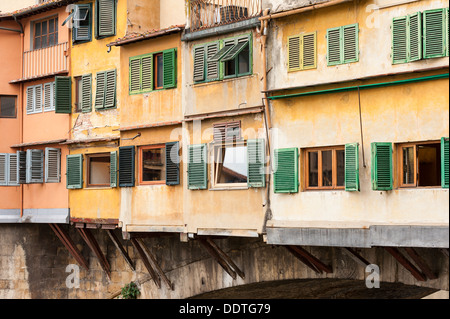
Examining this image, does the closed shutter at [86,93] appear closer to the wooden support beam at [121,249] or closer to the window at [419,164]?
the wooden support beam at [121,249]

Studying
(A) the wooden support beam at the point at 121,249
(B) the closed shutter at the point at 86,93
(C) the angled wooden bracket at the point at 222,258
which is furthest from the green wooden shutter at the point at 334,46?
(A) the wooden support beam at the point at 121,249

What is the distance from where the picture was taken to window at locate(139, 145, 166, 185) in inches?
856

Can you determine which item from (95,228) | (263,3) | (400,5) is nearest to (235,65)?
(263,3)

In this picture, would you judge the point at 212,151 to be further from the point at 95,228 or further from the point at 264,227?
the point at 95,228

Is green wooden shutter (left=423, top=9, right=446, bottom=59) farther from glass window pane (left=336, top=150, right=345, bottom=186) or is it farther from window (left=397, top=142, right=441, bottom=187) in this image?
glass window pane (left=336, top=150, right=345, bottom=186)

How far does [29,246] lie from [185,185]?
299 inches

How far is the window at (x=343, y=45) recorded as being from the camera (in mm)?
17609

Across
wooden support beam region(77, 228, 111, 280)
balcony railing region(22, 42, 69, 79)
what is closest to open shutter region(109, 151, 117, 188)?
wooden support beam region(77, 228, 111, 280)

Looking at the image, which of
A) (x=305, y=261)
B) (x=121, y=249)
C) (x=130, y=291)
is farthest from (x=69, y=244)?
(x=305, y=261)

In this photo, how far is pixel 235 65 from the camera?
19969mm

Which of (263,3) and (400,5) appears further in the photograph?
(263,3)

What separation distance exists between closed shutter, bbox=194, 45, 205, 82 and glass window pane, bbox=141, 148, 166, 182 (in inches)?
82.7

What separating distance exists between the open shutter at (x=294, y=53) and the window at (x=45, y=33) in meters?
9.20
